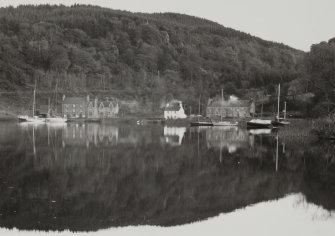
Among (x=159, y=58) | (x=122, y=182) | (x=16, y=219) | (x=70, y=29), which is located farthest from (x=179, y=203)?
(x=70, y=29)

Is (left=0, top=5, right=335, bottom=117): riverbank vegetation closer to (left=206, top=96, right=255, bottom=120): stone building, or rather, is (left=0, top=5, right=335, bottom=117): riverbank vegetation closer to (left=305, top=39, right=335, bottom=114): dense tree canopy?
(left=206, top=96, right=255, bottom=120): stone building

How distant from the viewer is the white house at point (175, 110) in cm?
11575

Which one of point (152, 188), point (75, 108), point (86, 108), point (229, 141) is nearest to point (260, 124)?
point (229, 141)

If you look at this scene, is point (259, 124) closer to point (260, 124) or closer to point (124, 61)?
point (260, 124)

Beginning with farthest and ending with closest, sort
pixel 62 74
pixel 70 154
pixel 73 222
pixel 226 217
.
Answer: pixel 62 74, pixel 70 154, pixel 226 217, pixel 73 222

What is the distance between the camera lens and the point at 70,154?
27.5 metres

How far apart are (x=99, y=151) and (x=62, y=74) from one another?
381 ft

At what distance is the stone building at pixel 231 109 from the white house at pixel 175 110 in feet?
22.6

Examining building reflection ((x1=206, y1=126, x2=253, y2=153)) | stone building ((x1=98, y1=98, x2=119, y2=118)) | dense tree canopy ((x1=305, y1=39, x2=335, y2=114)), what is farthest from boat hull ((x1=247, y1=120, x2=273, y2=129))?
stone building ((x1=98, y1=98, x2=119, y2=118))

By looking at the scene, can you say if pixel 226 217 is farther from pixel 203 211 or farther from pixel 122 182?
pixel 122 182

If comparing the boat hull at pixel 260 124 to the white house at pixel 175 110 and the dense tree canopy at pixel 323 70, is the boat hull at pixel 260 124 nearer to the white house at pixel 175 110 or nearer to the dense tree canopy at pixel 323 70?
the dense tree canopy at pixel 323 70

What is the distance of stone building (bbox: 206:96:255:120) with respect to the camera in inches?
4544

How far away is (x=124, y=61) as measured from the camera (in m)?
168

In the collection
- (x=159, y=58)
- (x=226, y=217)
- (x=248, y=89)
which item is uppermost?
(x=159, y=58)
